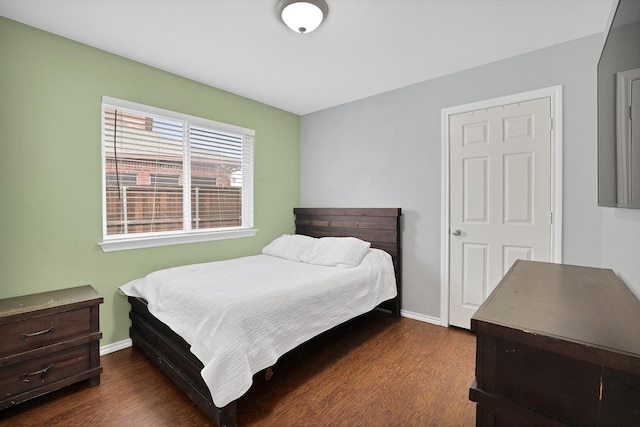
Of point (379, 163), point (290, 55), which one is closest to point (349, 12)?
point (290, 55)

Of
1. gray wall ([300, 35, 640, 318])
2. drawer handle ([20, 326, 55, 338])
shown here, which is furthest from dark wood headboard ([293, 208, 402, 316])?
drawer handle ([20, 326, 55, 338])

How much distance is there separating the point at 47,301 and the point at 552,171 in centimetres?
376

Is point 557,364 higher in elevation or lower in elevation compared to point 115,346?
higher

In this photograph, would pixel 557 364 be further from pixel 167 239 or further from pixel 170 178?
pixel 170 178

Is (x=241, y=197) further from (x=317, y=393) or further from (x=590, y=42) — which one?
(x=590, y=42)

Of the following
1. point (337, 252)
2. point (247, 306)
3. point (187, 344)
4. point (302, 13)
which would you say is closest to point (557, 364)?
point (247, 306)

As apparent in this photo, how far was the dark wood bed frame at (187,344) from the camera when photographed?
171 cm

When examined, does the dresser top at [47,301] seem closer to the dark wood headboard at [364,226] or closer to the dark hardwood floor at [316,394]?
the dark hardwood floor at [316,394]

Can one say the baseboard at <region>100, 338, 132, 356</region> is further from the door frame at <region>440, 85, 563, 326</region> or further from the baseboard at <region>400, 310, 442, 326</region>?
the door frame at <region>440, 85, 563, 326</region>

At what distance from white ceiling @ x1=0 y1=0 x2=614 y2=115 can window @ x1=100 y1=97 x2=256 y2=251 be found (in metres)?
0.53

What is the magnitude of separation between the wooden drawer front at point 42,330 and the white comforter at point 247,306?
41 cm

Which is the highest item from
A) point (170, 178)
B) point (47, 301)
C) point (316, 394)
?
point (170, 178)

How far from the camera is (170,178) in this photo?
290 centimetres

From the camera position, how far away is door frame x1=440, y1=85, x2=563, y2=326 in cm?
236
